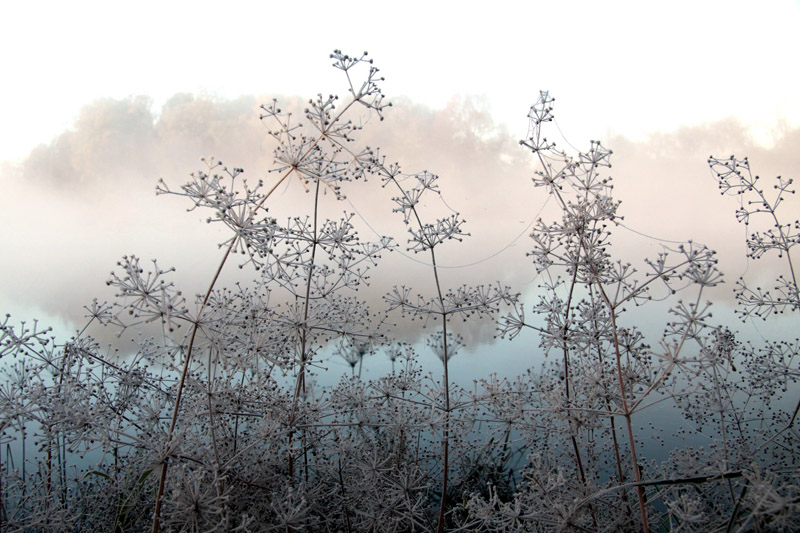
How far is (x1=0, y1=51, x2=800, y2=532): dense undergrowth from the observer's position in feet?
4.28

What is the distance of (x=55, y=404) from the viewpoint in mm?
1422

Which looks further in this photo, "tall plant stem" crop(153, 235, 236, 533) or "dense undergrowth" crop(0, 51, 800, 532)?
"dense undergrowth" crop(0, 51, 800, 532)

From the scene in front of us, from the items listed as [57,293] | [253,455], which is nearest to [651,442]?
[253,455]

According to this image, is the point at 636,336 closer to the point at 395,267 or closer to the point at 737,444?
the point at 737,444

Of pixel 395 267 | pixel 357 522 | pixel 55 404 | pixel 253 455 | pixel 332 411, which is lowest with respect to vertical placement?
pixel 357 522

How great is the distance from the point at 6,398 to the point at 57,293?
246 cm

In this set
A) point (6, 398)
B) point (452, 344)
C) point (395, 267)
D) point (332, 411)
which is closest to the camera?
point (6, 398)

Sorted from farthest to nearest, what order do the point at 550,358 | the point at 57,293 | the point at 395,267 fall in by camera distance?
the point at 395,267 → the point at 57,293 → the point at 550,358

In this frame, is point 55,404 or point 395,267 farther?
point 395,267

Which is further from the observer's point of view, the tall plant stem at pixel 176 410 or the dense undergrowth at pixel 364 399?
the dense undergrowth at pixel 364 399

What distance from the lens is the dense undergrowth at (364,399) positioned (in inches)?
51.4

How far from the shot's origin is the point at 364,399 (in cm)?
178

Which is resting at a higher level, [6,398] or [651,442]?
[6,398]

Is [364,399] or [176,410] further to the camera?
[364,399]
